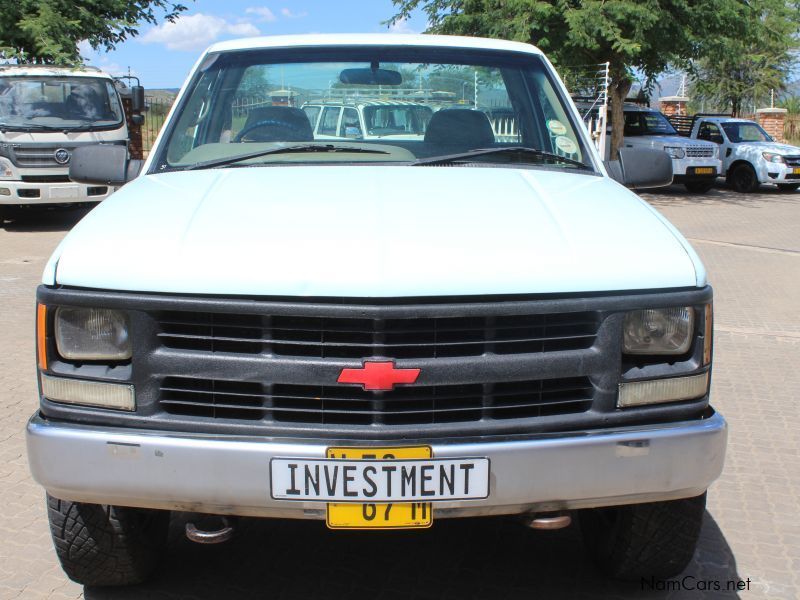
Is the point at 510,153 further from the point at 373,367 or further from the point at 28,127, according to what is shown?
the point at 28,127

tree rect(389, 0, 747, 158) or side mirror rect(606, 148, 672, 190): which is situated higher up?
tree rect(389, 0, 747, 158)

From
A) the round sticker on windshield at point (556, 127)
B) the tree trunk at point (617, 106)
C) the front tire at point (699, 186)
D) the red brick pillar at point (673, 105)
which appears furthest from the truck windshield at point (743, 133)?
the round sticker on windshield at point (556, 127)

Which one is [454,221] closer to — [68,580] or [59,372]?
[59,372]

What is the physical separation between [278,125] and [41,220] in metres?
12.6

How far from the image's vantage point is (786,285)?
33.3 ft

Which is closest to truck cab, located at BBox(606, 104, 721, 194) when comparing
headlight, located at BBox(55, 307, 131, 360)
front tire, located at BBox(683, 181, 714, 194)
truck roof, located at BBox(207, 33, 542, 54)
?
front tire, located at BBox(683, 181, 714, 194)

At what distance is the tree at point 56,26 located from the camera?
16906 millimetres

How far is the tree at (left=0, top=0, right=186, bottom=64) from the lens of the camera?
16906 mm

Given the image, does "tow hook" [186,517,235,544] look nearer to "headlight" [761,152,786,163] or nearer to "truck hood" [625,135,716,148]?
"truck hood" [625,135,716,148]

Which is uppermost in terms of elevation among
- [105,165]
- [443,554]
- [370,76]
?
[370,76]

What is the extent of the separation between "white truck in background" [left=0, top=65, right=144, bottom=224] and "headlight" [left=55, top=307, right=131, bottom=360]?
1068 cm

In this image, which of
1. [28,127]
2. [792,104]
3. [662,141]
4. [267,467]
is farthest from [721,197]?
[792,104]

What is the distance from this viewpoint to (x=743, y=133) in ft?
74.1

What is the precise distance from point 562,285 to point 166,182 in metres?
1.63
